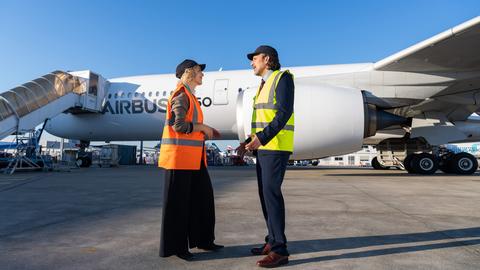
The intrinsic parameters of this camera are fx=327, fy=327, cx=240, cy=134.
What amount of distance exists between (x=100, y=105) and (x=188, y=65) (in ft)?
38.4

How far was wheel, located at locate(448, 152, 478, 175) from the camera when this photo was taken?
412 inches

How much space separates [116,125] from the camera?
1279 cm

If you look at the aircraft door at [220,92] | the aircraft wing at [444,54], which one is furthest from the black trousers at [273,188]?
the aircraft door at [220,92]

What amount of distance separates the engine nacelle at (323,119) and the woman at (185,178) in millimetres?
4195

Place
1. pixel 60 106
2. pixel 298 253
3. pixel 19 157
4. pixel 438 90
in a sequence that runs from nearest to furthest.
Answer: pixel 298 253
pixel 438 90
pixel 19 157
pixel 60 106

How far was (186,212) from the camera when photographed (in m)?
2.38

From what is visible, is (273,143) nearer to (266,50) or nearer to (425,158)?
(266,50)

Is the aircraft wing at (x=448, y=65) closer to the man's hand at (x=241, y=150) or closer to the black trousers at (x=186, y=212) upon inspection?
the man's hand at (x=241, y=150)

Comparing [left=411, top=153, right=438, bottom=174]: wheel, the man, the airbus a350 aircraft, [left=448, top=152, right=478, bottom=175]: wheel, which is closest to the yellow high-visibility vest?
the man

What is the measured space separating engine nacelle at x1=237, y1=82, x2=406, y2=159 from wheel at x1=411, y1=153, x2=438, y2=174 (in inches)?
169

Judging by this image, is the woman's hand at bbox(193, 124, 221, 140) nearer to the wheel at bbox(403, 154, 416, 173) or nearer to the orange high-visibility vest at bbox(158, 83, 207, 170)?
the orange high-visibility vest at bbox(158, 83, 207, 170)

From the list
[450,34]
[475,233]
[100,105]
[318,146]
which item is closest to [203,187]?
[475,233]

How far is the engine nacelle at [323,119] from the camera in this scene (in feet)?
22.4

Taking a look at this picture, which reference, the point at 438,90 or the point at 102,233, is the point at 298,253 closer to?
the point at 102,233
